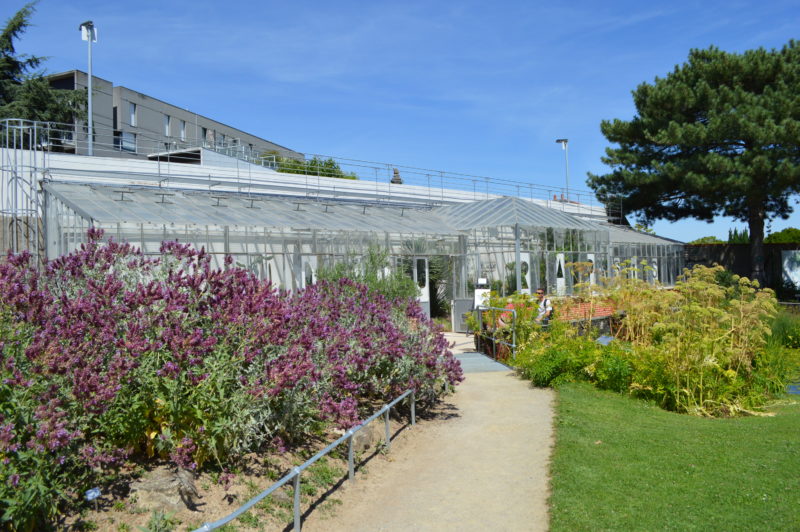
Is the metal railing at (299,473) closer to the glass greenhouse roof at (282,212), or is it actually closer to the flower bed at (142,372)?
the flower bed at (142,372)

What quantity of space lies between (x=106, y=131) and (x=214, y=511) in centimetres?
3178

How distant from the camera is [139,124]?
35250 millimetres

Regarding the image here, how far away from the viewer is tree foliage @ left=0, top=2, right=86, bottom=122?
85.9 feet

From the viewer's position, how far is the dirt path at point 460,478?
526 cm

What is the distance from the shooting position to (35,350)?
4.05 metres

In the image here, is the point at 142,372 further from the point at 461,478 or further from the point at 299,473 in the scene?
the point at 461,478

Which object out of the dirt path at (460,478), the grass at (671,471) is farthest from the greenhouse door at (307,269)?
the grass at (671,471)

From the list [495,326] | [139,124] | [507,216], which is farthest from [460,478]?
[139,124]

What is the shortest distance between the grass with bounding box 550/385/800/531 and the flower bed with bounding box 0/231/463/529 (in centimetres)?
236

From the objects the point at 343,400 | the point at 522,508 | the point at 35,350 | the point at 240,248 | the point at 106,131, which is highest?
the point at 106,131

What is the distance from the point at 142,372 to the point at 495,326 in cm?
929

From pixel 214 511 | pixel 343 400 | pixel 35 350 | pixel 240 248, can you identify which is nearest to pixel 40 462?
pixel 35 350

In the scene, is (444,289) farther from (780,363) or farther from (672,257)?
(672,257)

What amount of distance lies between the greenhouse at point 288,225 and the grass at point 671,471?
6.25 m
